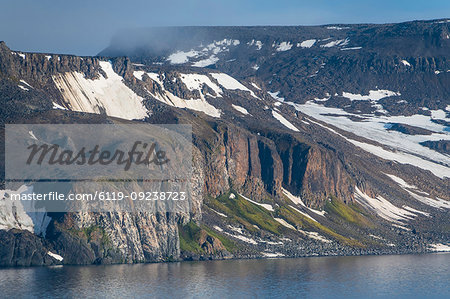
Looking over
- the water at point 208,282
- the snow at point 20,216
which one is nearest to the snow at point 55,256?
the snow at point 20,216

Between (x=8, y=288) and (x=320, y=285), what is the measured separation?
59283mm

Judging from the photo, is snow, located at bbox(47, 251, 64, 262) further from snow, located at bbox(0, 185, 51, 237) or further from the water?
the water

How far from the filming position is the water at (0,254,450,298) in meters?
146

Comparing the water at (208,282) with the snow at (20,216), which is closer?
the water at (208,282)

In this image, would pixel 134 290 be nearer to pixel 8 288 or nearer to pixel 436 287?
pixel 8 288

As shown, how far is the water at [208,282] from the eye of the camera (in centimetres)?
14556

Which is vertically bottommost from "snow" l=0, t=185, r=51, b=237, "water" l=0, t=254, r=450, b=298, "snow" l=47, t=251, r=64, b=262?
"water" l=0, t=254, r=450, b=298

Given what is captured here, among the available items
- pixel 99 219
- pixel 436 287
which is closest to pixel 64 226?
pixel 99 219

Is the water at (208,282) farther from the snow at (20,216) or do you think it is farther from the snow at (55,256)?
the snow at (20,216)

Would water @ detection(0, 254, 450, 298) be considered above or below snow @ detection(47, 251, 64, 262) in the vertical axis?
below

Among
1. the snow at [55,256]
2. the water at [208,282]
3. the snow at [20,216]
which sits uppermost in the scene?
the snow at [20,216]

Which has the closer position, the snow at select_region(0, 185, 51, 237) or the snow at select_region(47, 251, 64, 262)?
the snow at select_region(0, 185, 51, 237)

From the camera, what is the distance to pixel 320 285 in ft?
542

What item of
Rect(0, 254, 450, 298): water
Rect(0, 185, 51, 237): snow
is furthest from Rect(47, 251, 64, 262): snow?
Rect(0, 254, 450, 298): water
